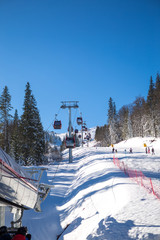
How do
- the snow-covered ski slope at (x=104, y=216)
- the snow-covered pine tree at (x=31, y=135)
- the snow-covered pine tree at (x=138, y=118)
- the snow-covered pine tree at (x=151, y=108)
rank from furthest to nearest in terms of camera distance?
the snow-covered pine tree at (x=138, y=118) → the snow-covered pine tree at (x=151, y=108) → the snow-covered pine tree at (x=31, y=135) → the snow-covered ski slope at (x=104, y=216)

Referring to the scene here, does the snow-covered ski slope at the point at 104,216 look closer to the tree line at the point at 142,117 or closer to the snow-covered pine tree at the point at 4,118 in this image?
the snow-covered pine tree at the point at 4,118

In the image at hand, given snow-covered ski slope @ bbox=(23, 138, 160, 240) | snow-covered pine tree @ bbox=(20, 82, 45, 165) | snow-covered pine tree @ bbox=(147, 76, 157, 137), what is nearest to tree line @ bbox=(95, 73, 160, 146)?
snow-covered pine tree @ bbox=(147, 76, 157, 137)

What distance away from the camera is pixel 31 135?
27672 mm

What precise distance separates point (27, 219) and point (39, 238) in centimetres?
241

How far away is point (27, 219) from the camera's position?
1085 cm

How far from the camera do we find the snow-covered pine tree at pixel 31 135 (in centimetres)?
2667

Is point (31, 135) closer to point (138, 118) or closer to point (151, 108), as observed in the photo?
point (151, 108)

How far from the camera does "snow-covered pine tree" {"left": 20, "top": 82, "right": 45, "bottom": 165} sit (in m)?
26.7

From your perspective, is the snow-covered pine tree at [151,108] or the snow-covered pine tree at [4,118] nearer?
the snow-covered pine tree at [4,118]

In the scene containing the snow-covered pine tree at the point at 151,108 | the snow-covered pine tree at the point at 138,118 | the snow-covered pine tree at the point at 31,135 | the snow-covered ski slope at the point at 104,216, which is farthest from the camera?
the snow-covered pine tree at the point at 138,118

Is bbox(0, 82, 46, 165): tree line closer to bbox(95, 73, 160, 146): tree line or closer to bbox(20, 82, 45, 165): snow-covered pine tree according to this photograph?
bbox(20, 82, 45, 165): snow-covered pine tree

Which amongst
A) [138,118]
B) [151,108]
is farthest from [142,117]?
[151,108]

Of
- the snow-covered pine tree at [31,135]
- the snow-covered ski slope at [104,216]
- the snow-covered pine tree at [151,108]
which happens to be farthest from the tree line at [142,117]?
the snow-covered ski slope at [104,216]

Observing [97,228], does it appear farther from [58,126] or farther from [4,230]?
[58,126]
